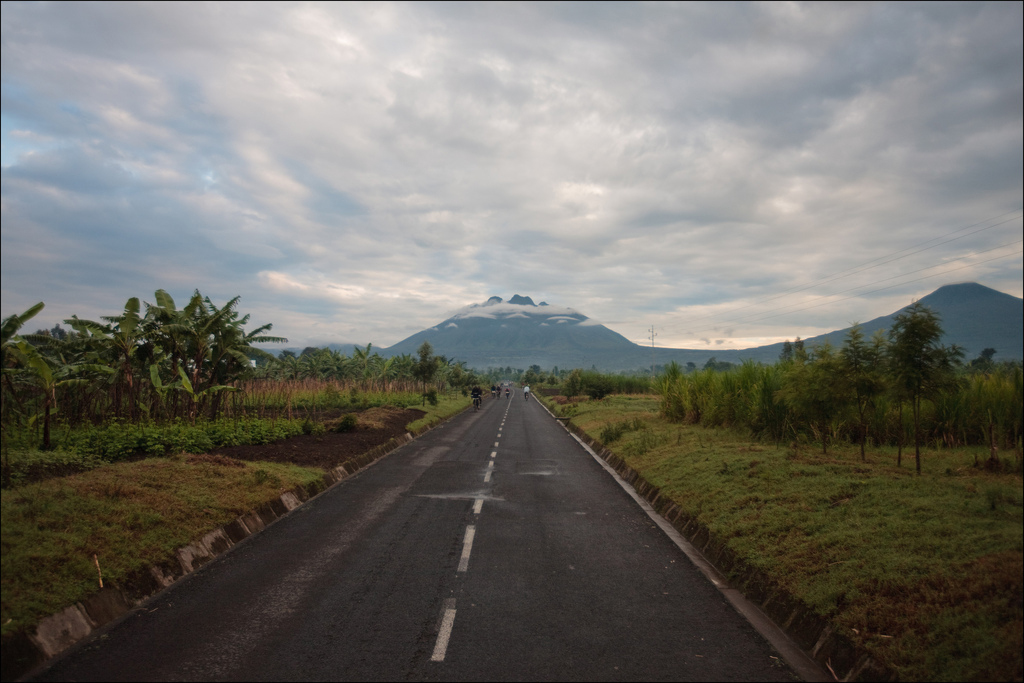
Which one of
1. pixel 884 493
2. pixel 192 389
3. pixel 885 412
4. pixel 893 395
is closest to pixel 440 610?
pixel 884 493

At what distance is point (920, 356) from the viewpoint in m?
9.24

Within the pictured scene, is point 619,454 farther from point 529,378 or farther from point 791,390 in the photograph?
point 529,378

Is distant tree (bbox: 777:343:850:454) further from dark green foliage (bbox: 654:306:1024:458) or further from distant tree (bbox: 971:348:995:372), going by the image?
distant tree (bbox: 971:348:995:372)

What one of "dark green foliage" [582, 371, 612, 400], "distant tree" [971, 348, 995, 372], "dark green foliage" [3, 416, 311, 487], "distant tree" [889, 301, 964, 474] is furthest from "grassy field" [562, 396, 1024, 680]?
"dark green foliage" [582, 371, 612, 400]

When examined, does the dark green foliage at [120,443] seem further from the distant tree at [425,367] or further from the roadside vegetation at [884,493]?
the distant tree at [425,367]

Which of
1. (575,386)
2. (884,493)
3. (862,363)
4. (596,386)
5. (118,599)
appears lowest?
(118,599)

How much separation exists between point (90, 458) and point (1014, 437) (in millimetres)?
18616

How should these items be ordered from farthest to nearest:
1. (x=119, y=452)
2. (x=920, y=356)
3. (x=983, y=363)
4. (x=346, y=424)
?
(x=983, y=363) → (x=346, y=424) → (x=119, y=452) → (x=920, y=356)

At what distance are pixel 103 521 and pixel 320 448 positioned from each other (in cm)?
989

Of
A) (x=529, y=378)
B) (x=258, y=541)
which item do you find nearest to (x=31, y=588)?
(x=258, y=541)

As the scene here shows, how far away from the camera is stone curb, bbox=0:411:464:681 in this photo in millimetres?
4859

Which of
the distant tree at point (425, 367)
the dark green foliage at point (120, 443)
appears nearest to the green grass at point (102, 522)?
the dark green foliage at point (120, 443)

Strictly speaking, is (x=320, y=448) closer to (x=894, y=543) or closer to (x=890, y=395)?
(x=890, y=395)

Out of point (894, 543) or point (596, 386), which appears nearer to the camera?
point (894, 543)
